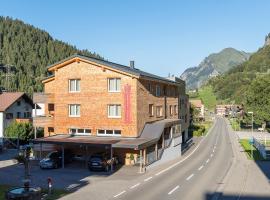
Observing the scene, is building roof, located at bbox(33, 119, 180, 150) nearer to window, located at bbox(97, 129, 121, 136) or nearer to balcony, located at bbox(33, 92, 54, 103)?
window, located at bbox(97, 129, 121, 136)

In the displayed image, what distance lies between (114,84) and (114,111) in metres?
3.12

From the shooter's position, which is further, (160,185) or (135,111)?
(135,111)

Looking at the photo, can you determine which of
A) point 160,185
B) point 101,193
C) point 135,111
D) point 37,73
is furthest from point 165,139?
point 37,73

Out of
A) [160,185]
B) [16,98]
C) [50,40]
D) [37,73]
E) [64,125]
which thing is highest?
[50,40]

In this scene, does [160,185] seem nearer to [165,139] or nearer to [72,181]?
[72,181]

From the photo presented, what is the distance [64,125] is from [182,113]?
1178 inches

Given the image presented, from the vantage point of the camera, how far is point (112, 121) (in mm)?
43688

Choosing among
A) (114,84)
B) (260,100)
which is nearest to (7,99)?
(114,84)

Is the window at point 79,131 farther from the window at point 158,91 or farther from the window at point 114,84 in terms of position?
the window at point 158,91

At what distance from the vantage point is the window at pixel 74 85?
45859 mm

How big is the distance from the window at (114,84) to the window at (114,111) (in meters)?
1.85

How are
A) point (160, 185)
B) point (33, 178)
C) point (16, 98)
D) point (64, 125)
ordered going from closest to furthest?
1. point (160, 185)
2. point (33, 178)
3. point (64, 125)
4. point (16, 98)

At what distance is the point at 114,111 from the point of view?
43.9 meters

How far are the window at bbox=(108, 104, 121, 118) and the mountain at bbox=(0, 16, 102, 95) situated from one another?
4002 inches
